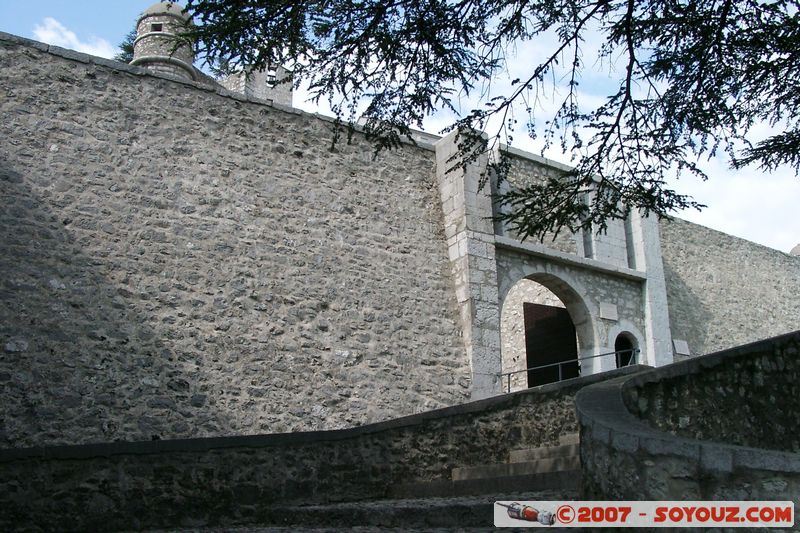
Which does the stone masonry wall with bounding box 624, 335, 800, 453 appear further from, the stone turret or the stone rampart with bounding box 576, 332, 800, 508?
the stone turret

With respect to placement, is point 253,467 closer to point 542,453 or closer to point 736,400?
point 542,453

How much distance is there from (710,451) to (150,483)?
359 cm

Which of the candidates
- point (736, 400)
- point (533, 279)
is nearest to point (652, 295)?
point (533, 279)

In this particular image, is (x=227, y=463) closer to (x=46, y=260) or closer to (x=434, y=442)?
(x=434, y=442)

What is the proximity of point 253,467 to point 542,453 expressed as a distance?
2.10 metres

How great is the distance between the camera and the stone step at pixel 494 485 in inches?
198

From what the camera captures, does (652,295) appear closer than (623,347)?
No

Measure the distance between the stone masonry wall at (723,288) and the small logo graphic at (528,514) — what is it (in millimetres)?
10479

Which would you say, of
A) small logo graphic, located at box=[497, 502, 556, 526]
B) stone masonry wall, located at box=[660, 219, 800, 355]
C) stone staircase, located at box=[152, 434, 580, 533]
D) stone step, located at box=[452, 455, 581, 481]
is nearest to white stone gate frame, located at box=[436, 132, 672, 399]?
stone masonry wall, located at box=[660, 219, 800, 355]

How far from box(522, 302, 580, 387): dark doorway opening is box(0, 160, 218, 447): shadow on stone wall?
5981mm

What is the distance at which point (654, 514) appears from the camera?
310 cm

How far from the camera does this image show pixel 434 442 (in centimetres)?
647

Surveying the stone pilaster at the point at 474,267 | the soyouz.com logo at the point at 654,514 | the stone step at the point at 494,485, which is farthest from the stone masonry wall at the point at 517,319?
the soyouz.com logo at the point at 654,514

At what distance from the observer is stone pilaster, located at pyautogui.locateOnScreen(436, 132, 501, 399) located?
10.1 metres
